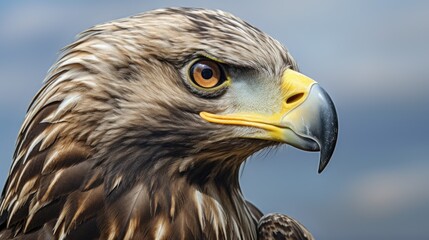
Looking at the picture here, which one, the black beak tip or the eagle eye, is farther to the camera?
the eagle eye

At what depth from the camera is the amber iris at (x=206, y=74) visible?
11.9 ft

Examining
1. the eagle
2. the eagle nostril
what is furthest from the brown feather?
the eagle nostril

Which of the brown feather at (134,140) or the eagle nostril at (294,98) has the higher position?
the eagle nostril at (294,98)

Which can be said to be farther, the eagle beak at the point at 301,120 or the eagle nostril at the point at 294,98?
the eagle nostril at the point at 294,98

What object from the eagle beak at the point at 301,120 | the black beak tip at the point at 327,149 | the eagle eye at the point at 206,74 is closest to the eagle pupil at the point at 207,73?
the eagle eye at the point at 206,74

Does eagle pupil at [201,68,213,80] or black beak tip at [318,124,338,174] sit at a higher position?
eagle pupil at [201,68,213,80]

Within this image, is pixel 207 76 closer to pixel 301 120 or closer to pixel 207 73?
pixel 207 73

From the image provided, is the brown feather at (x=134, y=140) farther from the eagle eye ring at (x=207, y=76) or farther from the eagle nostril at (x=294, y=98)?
the eagle nostril at (x=294, y=98)

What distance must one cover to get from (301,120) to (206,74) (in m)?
0.49

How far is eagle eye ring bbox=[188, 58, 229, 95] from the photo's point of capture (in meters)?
3.63

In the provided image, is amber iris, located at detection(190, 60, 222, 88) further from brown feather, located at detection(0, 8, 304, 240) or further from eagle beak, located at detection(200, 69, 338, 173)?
eagle beak, located at detection(200, 69, 338, 173)

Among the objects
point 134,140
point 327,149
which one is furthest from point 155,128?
point 327,149

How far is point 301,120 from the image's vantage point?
3.54 meters

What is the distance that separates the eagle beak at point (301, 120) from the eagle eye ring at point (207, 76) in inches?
5.0
